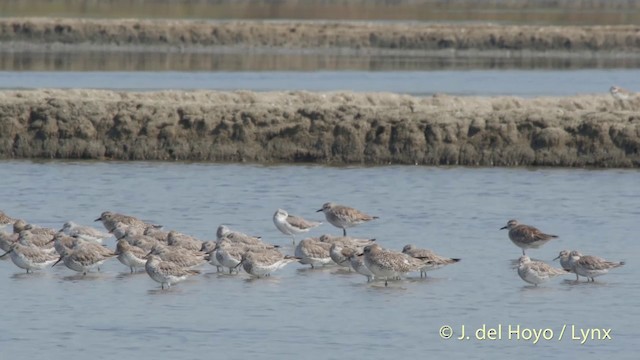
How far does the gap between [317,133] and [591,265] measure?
12883 millimetres

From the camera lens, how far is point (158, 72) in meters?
57.7

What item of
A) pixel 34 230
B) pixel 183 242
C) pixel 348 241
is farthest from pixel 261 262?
pixel 34 230

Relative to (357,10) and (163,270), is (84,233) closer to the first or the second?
(163,270)

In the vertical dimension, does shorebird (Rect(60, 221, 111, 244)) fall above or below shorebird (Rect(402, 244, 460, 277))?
below

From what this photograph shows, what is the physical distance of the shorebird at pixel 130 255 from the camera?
1858cm

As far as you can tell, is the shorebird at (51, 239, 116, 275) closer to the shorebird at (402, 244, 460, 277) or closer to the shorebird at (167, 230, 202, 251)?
the shorebird at (167, 230, 202, 251)

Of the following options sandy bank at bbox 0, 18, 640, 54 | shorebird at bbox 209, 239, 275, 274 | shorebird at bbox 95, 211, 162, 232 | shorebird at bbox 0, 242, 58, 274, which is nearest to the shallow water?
sandy bank at bbox 0, 18, 640, 54

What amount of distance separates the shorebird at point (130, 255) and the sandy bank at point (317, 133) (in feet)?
37.9

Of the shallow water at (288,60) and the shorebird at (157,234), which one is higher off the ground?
the shorebird at (157,234)

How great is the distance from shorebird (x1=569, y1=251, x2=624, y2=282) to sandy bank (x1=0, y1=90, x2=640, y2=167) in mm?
11519

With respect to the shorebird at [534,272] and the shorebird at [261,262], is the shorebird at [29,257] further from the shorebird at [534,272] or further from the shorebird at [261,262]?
the shorebird at [534,272]

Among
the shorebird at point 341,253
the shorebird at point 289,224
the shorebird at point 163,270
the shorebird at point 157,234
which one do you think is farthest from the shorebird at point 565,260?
the shorebird at point 157,234

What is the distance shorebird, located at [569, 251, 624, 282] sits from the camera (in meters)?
17.9

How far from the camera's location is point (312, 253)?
62.6 feet
